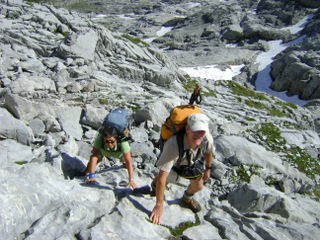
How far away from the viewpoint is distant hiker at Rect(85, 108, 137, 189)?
6164mm

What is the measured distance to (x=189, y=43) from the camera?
71625mm

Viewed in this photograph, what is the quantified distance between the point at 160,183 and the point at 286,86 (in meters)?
52.1

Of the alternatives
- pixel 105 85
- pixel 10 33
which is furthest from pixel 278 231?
pixel 10 33

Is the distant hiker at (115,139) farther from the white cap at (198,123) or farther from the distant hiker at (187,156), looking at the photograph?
the white cap at (198,123)

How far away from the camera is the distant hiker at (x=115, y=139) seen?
6164 millimetres

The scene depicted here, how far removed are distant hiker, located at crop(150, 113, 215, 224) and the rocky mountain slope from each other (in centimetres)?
80

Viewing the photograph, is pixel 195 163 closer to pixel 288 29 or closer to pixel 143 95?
pixel 143 95

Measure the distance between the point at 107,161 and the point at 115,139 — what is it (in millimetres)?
3569

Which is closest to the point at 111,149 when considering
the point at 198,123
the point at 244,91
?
the point at 198,123

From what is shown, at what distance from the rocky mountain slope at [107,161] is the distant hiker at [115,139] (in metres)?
0.58

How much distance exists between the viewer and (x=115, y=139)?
20.7 ft

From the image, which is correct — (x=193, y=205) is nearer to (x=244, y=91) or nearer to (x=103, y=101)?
(x=103, y=101)

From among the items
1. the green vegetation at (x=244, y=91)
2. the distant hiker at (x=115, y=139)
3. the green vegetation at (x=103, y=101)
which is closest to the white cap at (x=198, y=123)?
the distant hiker at (x=115, y=139)

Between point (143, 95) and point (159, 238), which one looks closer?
point (159, 238)
